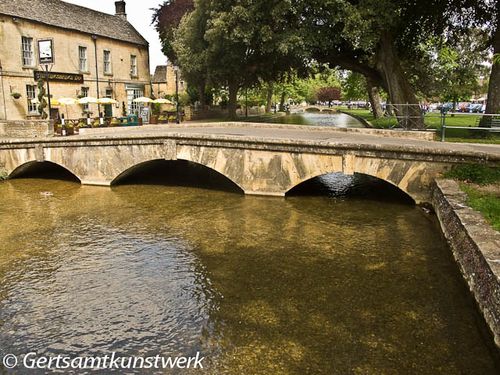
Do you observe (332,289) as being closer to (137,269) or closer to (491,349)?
(491,349)

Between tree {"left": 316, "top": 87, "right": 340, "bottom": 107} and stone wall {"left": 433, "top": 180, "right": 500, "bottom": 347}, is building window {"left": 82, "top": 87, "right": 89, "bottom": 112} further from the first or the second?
tree {"left": 316, "top": 87, "right": 340, "bottom": 107}

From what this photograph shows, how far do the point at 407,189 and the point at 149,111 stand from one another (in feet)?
105

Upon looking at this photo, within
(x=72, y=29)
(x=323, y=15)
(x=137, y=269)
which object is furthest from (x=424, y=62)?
(x=137, y=269)

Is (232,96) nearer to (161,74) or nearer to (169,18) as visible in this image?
(169,18)

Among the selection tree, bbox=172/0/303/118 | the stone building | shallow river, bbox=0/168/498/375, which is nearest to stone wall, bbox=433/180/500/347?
shallow river, bbox=0/168/498/375

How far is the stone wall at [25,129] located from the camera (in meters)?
22.0

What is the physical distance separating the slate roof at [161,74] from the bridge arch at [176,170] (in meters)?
37.5

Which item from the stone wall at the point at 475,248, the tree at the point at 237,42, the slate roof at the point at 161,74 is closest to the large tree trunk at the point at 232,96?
the tree at the point at 237,42

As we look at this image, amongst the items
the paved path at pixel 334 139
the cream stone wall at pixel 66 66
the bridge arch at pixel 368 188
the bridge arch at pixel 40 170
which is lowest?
the bridge arch at pixel 368 188

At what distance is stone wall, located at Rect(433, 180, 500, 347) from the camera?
689cm

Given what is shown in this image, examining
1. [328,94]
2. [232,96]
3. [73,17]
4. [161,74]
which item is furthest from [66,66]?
[328,94]

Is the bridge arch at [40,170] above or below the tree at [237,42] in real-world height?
below

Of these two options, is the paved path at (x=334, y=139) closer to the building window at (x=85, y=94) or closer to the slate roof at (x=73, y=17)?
the building window at (x=85, y=94)

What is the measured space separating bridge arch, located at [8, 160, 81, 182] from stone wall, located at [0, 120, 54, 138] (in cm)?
162
